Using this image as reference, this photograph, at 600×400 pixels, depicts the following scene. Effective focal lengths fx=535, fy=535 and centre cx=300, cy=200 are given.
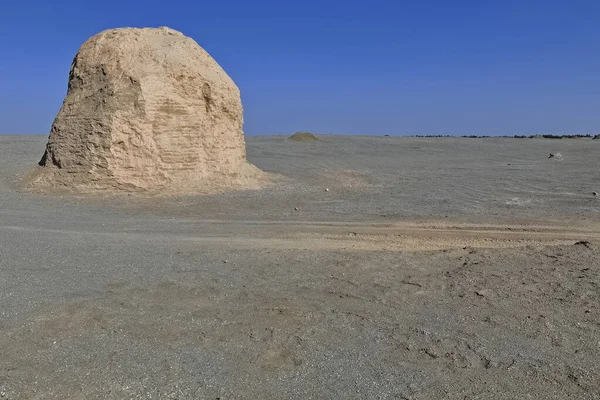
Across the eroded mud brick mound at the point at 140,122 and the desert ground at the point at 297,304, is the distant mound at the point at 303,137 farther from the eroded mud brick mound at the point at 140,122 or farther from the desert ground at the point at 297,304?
the desert ground at the point at 297,304

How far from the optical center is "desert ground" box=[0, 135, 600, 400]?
160 inches

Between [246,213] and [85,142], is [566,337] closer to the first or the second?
[246,213]

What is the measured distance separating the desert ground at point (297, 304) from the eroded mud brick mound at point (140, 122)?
6.71 ft

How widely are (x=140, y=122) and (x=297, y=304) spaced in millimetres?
9554

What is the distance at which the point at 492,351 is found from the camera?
4.59 meters

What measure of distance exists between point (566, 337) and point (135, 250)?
590cm

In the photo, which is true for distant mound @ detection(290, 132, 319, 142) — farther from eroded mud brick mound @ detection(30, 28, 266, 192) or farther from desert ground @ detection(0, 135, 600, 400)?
desert ground @ detection(0, 135, 600, 400)

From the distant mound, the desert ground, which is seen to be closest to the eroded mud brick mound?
the desert ground

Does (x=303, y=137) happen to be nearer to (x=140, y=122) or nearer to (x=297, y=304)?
(x=140, y=122)

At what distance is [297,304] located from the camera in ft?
18.7

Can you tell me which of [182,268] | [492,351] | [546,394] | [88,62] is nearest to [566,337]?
[492,351]

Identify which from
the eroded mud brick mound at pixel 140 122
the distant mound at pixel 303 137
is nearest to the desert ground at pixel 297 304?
the eroded mud brick mound at pixel 140 122

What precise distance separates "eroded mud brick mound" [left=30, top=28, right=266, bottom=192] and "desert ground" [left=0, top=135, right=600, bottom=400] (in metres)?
2.05

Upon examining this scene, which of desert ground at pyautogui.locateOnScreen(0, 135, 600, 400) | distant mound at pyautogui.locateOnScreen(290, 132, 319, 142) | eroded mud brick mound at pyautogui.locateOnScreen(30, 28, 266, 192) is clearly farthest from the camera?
distant mound at pyautogui.locateOnScreen(290, 132, 319, 142)
